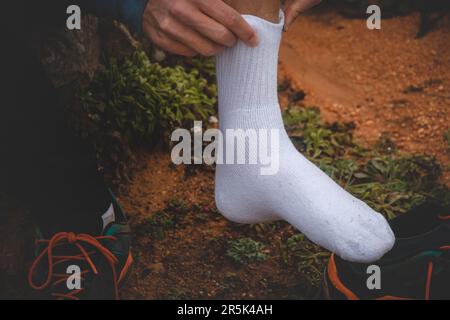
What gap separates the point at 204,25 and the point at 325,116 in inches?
42.8

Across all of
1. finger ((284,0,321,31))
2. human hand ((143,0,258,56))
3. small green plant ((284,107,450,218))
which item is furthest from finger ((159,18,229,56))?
small green plant ((284,107,450,218))

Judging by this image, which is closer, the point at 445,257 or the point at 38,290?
the point at 445,257

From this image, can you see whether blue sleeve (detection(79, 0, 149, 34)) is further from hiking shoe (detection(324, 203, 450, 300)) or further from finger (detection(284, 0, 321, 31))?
hiking shoe (detection(324, 203, 450, 300))

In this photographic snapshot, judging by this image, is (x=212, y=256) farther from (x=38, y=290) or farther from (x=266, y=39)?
(x=266, y=39)

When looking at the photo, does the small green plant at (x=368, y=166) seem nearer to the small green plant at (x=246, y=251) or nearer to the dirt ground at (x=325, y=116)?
the dirt ground at (x=325, y=116)

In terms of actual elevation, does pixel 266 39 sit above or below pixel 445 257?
above

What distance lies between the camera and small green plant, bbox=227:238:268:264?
170cm

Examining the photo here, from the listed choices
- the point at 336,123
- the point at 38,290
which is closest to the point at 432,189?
the point at 336,123

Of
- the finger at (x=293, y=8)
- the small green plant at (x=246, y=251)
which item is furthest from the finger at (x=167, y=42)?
the small green plant at (x=246, y=251)

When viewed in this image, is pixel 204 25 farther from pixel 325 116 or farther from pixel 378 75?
pixel 378 75

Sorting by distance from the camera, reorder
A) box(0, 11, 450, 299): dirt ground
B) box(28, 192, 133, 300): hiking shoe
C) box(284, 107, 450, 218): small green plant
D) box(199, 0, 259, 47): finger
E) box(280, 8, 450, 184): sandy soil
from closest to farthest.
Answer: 1. box(199, 0, 259, 47): finger
2. box(28, 192, 133, 300): hiking shoe
3. box(0, 11, 450, 299): dirt ground
4. box(284, 107, 450, 218): small green plant
5. box(280, 8, 450, 184): sandy soil

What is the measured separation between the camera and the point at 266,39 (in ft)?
4.35

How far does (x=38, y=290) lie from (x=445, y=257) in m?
0.90

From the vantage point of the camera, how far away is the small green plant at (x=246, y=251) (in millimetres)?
1696
